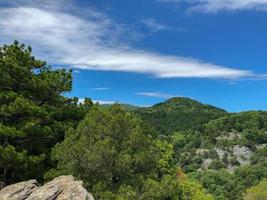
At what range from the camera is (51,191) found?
19.0 meters

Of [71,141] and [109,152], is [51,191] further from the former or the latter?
[71,141]

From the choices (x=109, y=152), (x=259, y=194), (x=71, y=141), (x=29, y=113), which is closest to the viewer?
(x=109, y=152)

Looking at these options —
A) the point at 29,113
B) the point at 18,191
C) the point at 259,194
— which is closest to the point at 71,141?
the point at 18,191

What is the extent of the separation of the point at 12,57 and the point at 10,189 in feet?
35.2

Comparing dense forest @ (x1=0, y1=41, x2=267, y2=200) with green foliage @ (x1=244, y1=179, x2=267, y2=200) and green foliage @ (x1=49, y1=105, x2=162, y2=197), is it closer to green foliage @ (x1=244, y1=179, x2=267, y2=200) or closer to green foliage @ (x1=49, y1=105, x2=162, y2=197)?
green foliage @ (x1=49, y1=105, x2=162, y2=197)

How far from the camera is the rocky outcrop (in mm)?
18734

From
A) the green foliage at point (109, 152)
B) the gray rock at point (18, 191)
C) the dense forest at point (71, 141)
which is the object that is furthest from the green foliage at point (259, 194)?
the gray rock at point (18, 191)

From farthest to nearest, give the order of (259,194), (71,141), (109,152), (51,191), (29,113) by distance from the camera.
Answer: (259,194), (29,113), (71,141), (109,152), (51,191)

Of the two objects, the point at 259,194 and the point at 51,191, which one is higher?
the point at 51,191

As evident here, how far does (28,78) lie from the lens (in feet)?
96.0

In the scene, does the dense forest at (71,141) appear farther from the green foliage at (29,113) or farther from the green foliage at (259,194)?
the green foliage at (259,194)

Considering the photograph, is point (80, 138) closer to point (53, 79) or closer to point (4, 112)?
point (4, 112)

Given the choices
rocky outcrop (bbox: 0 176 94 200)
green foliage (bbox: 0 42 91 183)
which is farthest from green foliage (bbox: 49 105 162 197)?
green foliage (bbox: 0 42 91 183)

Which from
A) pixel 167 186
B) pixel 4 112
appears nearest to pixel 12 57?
pixel 4 112
